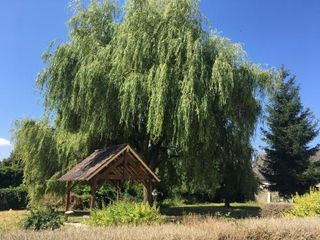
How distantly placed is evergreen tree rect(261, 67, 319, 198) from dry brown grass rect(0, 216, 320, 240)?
24.7 metres

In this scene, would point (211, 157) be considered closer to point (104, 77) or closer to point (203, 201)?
point (104, 77)

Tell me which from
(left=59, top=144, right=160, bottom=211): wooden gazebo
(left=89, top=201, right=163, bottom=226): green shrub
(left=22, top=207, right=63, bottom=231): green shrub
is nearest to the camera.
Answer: (left=89, top=201, right=163, bottom=226): green shrub

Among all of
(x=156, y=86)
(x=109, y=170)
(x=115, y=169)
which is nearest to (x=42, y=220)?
(x=109, y=170)

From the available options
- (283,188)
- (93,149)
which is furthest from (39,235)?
(283,188)

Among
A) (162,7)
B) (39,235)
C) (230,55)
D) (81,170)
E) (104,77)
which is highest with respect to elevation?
(162,7)

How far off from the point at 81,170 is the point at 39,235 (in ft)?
42.8

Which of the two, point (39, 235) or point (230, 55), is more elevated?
point (230, 55)

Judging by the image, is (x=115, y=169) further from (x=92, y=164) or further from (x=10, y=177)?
(x=10, y=177)

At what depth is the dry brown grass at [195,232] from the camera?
634 centimetres

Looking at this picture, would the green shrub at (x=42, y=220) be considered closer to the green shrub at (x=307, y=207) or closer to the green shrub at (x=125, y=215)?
the green shrub at (x=125, y=215)

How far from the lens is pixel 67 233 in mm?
6516

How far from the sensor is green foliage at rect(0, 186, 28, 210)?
31109 millimetres

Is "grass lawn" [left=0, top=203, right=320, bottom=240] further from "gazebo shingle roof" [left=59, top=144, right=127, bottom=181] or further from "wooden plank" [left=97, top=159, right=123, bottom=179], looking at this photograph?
"wooden plank" [left=97, top=159, right=123, bottom=179]

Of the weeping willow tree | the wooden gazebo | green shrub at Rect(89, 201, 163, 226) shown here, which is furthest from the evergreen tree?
green shrub at Rect(89, 201, 163, 226)
